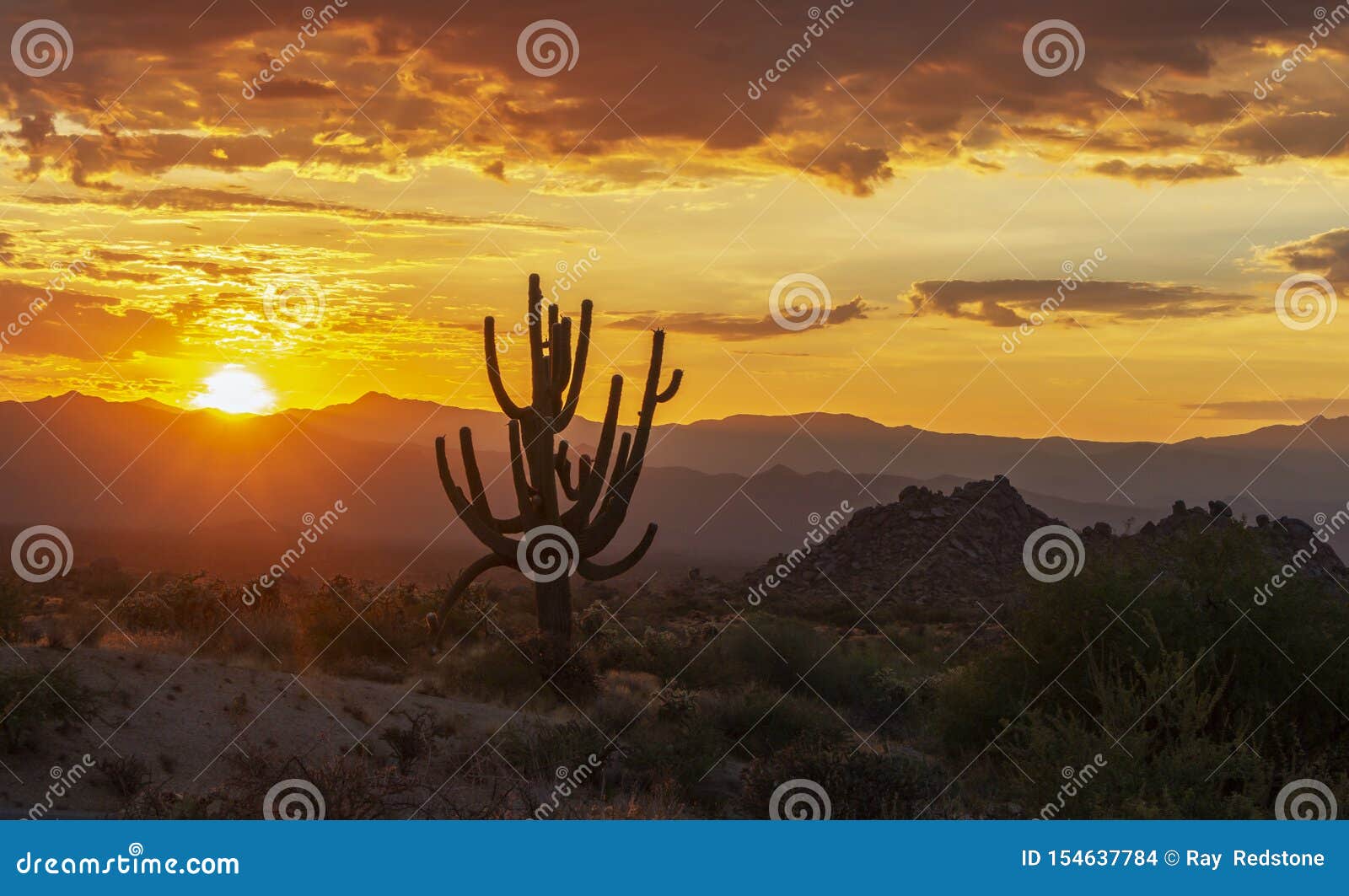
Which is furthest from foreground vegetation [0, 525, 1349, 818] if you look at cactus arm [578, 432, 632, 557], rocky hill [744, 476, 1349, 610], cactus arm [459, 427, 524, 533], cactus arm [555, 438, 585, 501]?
rocky hill [744, 476, 1349, 610]

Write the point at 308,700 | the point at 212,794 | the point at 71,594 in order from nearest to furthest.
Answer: the point at 212,794
the point at 308,700
the point at 71,594

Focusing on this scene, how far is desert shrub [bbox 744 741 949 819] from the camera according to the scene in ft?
38.3

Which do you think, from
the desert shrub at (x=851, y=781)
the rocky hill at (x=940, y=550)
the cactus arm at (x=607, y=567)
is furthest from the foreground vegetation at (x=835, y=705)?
the rocky hill at (x=940, y=550)

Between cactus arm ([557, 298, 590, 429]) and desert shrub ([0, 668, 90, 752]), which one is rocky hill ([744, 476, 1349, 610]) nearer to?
cactus arm ([557, 298, 590, 429])

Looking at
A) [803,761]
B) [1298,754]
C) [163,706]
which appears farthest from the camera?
[163,706]

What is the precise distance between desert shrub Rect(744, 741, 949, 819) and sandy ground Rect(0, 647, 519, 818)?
14.2 feet

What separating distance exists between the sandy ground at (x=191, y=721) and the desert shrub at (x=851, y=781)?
434 centimetres

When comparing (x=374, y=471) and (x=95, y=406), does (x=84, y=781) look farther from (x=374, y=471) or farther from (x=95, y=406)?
(x=95, y=406)

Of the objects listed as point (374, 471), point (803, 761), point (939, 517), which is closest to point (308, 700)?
point (803, 761)

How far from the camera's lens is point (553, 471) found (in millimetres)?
21750

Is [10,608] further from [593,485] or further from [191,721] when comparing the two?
[593,485]

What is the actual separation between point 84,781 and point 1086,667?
11.3 m

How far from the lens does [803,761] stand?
12.1 meters

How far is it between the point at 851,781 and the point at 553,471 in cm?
1096
